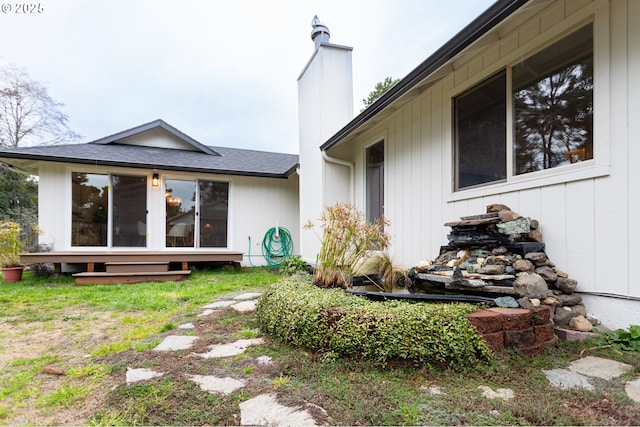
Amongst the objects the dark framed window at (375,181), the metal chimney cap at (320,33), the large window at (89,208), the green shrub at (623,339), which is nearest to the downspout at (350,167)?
the dark framed window at (375,181)

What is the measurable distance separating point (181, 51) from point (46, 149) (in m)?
6.12

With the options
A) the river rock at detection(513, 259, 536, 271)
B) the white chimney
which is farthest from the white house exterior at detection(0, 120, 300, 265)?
the river rock at detection(513, 259, 536, 271)

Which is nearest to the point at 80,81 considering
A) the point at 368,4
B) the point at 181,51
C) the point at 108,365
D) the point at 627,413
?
the point at 181,51

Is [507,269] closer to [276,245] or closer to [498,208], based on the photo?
[498,208]

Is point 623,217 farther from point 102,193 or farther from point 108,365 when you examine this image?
point 102,193

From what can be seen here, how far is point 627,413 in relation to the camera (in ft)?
4.29

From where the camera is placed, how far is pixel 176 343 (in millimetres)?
2404

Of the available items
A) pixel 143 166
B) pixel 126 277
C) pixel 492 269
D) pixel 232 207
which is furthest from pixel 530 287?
pixel 143 166

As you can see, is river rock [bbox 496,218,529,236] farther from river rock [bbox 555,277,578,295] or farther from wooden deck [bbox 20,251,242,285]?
wooden deck [bbox 20,251,242,285]

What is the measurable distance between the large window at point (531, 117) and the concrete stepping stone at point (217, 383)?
9.03 ft

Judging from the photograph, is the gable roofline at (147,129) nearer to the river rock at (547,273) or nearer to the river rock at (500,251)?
the river rock at (500,251)

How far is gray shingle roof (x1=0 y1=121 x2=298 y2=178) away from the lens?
19.8ft

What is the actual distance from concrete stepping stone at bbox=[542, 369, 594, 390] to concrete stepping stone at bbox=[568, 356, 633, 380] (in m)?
0.06

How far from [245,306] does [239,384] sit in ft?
6.04
